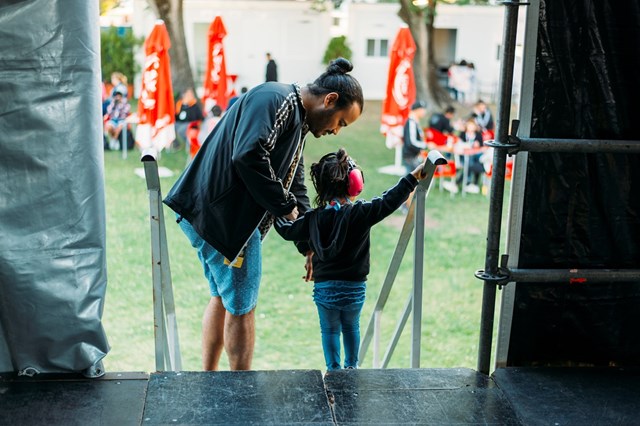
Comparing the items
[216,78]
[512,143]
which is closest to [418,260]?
[512,143]

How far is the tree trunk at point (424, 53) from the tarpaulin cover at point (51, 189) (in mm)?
19612

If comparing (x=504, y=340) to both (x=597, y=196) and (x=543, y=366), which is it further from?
→ (x=597, y=196)

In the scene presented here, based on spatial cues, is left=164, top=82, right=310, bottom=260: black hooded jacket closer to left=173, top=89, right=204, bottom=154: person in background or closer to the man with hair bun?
the man with hair bun

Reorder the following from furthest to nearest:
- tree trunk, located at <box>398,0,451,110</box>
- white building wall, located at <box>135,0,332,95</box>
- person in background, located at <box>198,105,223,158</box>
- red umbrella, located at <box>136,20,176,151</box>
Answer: white building wall, located at <box>135,0,332,95</box>, tree trunk, located at <box>398,0,451,110</box>, person in background, located at <box>198,105,223,158</box>, red umbrella, located at <box>136,20,176,151</box>

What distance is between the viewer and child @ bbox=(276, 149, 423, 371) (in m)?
3.29

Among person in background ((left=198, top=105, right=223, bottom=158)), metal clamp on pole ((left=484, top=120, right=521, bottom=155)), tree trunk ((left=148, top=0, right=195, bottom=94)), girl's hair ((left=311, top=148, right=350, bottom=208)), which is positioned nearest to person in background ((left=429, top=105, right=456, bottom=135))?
person in background ((left=198, top=105, right=223, bottom=158))

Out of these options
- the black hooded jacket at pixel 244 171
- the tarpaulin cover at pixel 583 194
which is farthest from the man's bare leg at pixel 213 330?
the tarpaulin cover at pixel 583 194

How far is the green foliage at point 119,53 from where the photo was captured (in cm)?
2470

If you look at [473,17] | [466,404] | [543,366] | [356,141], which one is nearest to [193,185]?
[466,404]

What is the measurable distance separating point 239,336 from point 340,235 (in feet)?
2.07

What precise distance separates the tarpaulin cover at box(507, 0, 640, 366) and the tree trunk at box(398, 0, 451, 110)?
19.1 m

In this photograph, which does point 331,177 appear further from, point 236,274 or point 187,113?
point 187,113

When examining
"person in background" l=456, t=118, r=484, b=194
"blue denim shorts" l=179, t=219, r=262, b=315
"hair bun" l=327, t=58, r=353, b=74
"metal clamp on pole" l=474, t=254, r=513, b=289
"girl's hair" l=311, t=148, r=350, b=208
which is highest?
"hair bun" l=327, t=58, r=353, b=74

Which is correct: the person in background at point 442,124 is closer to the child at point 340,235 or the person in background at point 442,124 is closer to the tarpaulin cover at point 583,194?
the child at point 340,235
